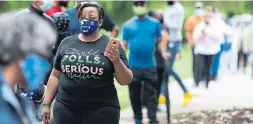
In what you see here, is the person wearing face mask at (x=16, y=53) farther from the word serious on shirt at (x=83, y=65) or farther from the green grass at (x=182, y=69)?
the green grass at (x=182, y=69)

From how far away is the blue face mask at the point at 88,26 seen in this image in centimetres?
538

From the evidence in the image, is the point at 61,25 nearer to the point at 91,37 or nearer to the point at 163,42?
the point at 91,37

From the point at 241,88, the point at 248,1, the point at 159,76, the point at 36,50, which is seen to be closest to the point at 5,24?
the point at 36,50

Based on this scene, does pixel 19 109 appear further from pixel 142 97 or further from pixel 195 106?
pixel 195 106

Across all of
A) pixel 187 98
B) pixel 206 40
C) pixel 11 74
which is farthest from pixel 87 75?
pixel 206 40

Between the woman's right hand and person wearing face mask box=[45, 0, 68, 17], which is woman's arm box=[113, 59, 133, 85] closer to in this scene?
the woman's right hand

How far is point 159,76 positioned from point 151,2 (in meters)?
6.86

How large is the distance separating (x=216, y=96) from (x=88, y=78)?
21.1ft

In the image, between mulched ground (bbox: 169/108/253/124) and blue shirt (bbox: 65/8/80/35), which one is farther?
mulched ground (bbox: 169/108/253/124)

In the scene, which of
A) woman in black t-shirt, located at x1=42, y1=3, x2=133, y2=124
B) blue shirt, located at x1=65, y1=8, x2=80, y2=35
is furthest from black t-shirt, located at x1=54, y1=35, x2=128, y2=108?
blue shirt, located at x1=65, y1=8, x2=80, y2=35

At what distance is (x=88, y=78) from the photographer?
5184 millimetres

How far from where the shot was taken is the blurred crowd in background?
726 cm

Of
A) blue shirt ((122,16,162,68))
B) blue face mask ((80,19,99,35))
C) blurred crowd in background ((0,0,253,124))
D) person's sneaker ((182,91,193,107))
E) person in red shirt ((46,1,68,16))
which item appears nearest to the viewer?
blue face mask ((80,19,99,35))

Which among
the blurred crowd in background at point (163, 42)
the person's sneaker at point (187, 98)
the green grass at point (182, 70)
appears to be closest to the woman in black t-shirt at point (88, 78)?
the blurred crowd in background at point (163, 42)
